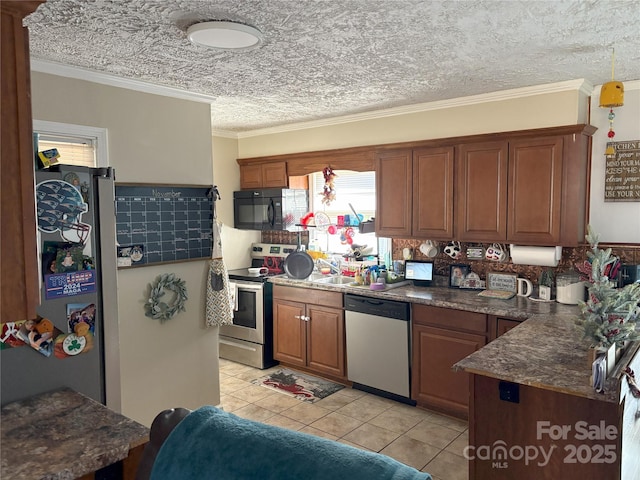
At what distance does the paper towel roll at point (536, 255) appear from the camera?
3.41m

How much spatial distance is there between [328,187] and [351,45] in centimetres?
238

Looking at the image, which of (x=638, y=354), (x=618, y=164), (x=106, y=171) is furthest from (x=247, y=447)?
(x=618, y=164)

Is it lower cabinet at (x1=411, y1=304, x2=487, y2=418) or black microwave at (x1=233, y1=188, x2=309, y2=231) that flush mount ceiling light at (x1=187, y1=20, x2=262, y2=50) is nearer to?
lower cabinet at (x1=411, y1=304, x2=487, y2=418)

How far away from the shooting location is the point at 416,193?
3.97 m

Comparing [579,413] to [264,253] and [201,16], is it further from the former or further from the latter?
[264,253]

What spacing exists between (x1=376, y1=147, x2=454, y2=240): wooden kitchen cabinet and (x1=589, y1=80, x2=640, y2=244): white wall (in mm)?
983

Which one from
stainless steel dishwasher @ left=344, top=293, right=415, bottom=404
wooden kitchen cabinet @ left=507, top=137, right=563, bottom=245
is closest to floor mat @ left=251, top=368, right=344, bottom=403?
stainless steel dishwasher @ left=344, top=293, right=415, bottom=404

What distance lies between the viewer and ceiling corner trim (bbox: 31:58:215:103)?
9.30 ft

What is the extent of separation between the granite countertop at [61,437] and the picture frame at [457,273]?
2.97 meters

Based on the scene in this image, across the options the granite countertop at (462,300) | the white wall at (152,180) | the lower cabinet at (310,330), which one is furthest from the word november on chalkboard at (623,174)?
the white wall at (152,180)

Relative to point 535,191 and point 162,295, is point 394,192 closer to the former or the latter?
point 535,191

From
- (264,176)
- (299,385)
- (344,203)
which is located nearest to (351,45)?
(344,203)

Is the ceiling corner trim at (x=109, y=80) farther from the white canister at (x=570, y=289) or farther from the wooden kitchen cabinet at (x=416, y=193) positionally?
the white canister at (x=570, y=289)

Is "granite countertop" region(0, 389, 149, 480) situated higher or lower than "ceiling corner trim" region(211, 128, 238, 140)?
lower
